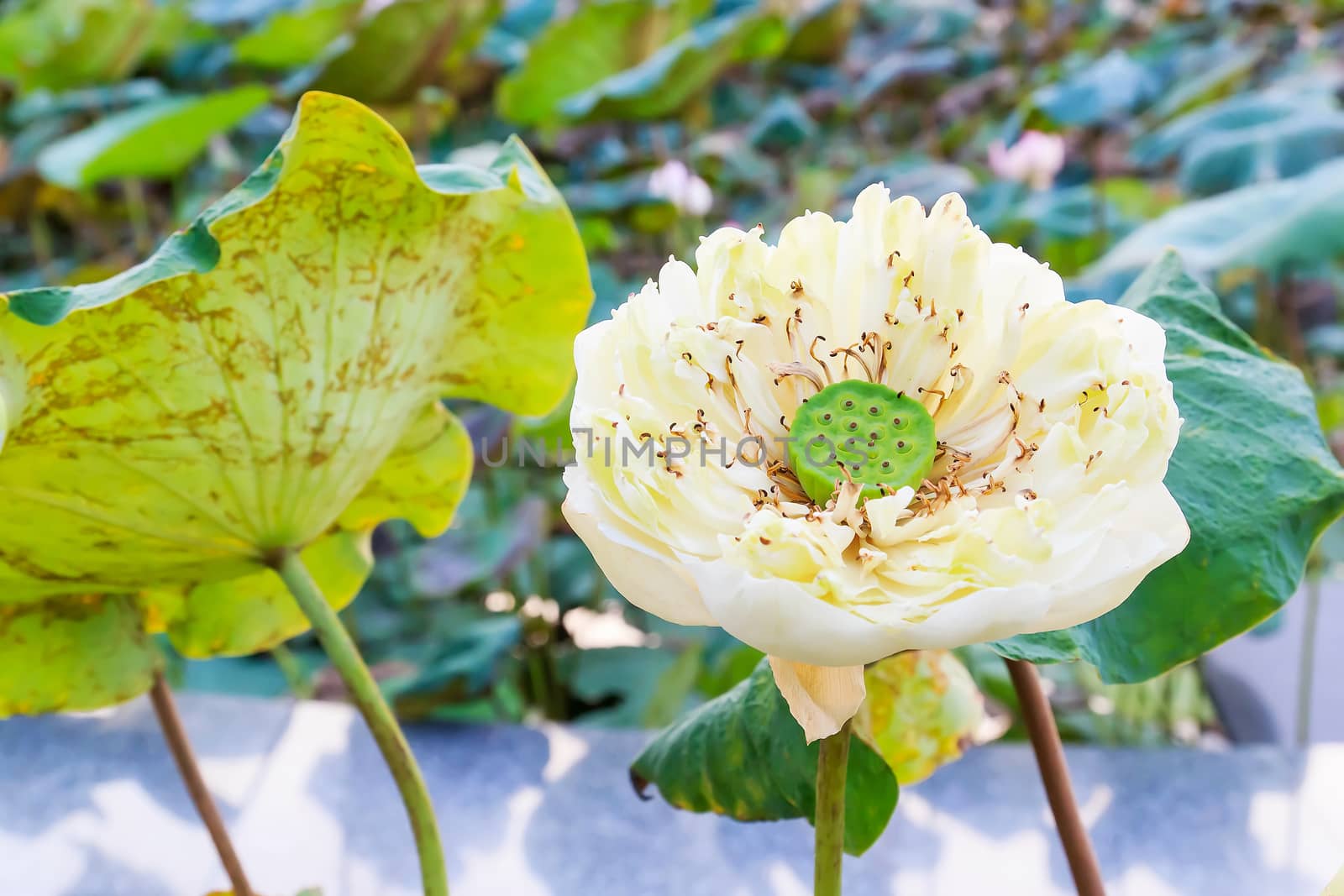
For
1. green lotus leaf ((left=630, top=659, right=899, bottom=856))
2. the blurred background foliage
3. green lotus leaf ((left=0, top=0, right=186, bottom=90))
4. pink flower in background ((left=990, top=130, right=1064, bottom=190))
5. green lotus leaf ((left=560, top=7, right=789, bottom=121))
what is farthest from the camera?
green lotus leaf ((left=0, top=0, right=186, bottom=90))

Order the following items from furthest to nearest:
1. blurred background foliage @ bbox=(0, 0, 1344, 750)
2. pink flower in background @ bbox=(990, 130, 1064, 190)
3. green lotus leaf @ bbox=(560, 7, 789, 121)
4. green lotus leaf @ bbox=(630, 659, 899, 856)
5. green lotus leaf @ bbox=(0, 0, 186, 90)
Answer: green lotus leaf @ bbox=(0, 0, 186, 90)
pink flower in background @ bbox=(990, 130, 1064, 190)
green lotus leaf @ bbox=(560, 7, 789, 121)
blurred background foliage @ bbox=(0, 0, 1344, 750)
green lotus leaf @ bbox=(630, 659, 899, 856)

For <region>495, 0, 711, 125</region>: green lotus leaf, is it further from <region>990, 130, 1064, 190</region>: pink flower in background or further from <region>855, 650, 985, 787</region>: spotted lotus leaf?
<region>855, 650, 985, 787</region>: spotted lotus leaf

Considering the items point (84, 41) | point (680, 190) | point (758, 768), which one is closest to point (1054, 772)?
point (758, 768)

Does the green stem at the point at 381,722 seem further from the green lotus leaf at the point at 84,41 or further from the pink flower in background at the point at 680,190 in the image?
the green lotus leaf at the point at 84,41

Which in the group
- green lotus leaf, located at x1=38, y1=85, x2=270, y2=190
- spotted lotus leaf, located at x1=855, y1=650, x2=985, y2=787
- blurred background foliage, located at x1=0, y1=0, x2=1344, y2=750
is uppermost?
spotted lotus leaf, located at x1=855, y1=650, x2=985, y2=787

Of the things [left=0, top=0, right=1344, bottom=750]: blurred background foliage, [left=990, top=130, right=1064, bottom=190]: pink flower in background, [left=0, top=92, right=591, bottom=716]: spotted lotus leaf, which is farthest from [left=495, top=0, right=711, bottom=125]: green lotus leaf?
[left=0, top=92, right=591, bottom=716]: spotted lotus leaf

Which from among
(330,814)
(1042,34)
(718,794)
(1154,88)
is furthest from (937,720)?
(1042,34)

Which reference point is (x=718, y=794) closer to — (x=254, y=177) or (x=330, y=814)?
(x=254, y=177)

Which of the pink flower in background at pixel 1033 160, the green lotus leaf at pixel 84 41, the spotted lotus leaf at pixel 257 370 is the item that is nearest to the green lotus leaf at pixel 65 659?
the spotted lotus leaf at pixel 257 370
